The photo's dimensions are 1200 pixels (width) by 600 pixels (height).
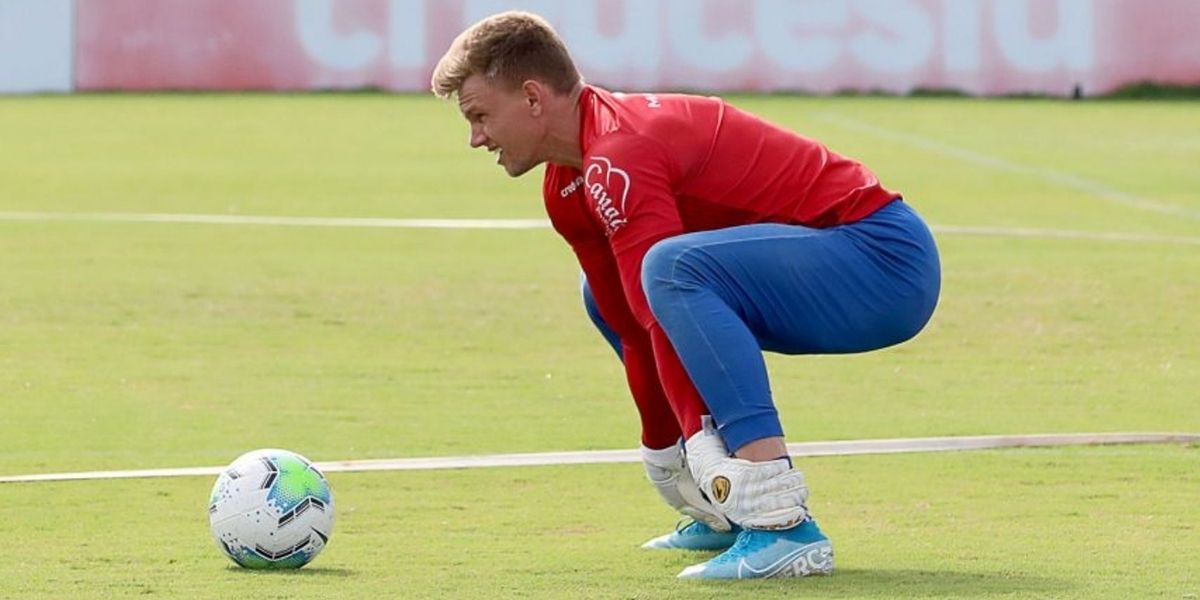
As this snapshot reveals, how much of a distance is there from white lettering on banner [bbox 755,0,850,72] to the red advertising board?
0.02m

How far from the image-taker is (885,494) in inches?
287

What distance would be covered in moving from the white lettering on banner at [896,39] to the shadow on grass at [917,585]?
99.8 ft

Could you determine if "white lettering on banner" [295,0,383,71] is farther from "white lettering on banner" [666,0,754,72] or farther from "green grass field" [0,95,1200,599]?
"green grass field" [0,95,1200,599]

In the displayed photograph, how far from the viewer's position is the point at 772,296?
5801 millimetres

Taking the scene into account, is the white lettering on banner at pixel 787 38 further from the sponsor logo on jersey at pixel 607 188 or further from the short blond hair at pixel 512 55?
the sponsor logo on jersey at pixel 607 188

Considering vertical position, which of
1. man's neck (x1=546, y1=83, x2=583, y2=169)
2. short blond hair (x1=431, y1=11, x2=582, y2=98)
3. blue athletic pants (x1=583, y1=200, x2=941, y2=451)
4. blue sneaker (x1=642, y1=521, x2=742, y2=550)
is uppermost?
short blond hair (x1=431, y1=11, x2=582, y2=98)

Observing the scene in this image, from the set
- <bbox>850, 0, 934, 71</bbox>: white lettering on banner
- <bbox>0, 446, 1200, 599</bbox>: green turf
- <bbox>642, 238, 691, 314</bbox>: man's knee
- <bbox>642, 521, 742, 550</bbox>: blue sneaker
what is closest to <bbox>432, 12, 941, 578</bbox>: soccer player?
<bbox>642, 238, 691, 314</bbox>: man's knee

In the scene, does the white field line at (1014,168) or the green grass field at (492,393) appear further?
the white field line at (1014,168)

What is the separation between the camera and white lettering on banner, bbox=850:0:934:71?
35.7m

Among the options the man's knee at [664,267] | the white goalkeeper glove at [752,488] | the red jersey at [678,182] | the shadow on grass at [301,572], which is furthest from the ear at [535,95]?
the shadow on grass at [301,572]

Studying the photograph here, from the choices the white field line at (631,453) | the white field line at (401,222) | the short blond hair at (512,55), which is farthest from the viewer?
the white field line at (401,222)

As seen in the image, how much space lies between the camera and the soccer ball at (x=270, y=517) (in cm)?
594

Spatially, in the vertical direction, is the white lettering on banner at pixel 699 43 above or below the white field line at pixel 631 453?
below

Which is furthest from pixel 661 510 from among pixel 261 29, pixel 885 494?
pixel 261 29
